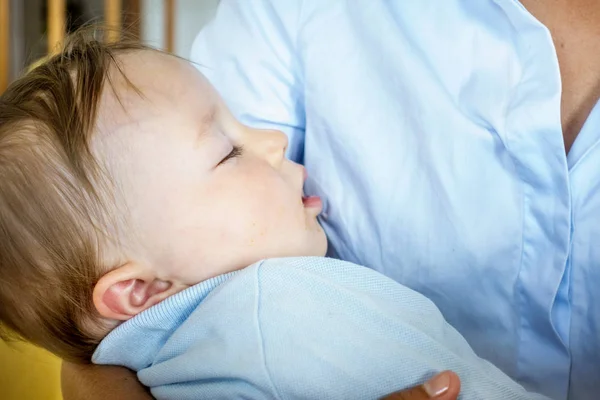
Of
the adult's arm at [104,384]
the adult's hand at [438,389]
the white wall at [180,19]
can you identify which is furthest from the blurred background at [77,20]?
the adult's hand at [438,389]

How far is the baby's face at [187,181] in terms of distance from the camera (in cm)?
72

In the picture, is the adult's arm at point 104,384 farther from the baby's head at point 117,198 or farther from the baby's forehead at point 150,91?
the baby's forehead at point 150,91

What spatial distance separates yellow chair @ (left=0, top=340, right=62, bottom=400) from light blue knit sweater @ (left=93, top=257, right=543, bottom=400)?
1.62 ft

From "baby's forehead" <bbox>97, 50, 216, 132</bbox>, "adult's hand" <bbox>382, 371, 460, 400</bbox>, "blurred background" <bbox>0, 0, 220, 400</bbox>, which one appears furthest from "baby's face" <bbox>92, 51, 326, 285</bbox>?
"blurred background" <bbox>0, 0, 220, 400</bbox>

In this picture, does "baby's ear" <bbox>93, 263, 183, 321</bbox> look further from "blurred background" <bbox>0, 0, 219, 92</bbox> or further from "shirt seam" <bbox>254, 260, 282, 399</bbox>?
"blurred background" <bbox>0, 0, 219, 92</bbox>

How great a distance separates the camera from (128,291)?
0.73 m

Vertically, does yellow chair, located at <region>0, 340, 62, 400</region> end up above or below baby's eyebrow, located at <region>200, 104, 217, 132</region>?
below

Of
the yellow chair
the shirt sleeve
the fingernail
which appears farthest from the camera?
the yellow chair

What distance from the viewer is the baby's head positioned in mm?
708

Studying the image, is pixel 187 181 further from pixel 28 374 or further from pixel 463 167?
pixel 28 374

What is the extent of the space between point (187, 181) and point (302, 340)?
8.0 inches

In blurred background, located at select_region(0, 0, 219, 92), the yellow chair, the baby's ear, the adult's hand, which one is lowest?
the yellow chair

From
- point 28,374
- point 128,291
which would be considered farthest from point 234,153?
point 28,374

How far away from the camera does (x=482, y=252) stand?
80 centimetres
